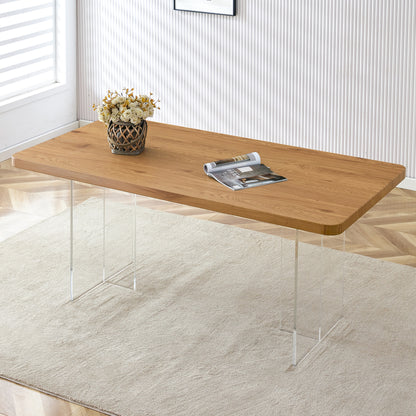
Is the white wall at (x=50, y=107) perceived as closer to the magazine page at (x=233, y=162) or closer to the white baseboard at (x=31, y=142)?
the white baseboard at (x=31, y=142)

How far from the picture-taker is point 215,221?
189 inches

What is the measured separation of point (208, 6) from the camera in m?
5.44

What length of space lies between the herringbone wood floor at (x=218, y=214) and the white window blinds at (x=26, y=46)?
568 millimetres

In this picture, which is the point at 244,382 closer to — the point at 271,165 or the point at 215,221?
the point at 271,165

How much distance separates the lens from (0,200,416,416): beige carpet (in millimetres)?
3119

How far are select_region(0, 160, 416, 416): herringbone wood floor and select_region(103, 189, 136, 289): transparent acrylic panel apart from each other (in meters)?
0.81

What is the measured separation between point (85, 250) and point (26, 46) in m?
2.03

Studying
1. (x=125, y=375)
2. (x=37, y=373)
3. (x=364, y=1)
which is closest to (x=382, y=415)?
(x=125, y=375)

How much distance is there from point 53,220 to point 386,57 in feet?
7.16

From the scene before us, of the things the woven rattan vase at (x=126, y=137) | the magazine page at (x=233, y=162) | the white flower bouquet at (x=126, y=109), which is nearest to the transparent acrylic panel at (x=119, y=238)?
the woven rattan vase at (x=126, y=137)

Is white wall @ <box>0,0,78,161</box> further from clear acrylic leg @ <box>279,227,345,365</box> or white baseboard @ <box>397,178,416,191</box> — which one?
clear acrylic leg @ <box>279,227,345,365</box>

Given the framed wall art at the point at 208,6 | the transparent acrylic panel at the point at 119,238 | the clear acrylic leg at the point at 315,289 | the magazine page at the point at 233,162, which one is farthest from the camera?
the framed wall art at the point at 208,6

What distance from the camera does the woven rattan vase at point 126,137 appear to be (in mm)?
3637

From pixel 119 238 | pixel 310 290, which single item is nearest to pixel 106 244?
pixel 119 238
